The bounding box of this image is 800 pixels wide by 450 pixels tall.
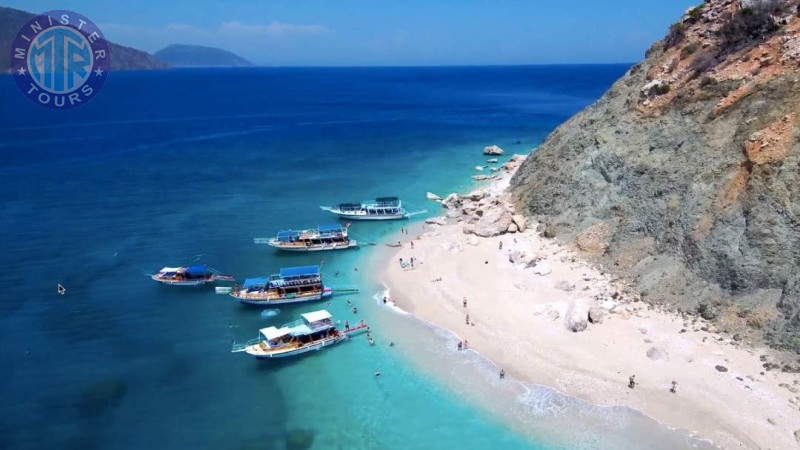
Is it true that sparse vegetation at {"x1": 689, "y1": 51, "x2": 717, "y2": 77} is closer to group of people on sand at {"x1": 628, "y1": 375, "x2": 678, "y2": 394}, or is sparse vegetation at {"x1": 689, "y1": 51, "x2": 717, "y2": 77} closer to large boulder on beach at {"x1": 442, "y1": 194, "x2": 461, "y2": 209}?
group of people on sand at {"x1": 628, "y1": 375, "x2": 678, "y2": 394}

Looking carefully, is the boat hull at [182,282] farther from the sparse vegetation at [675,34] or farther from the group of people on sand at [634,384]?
the sparse vegetation at [675,34]

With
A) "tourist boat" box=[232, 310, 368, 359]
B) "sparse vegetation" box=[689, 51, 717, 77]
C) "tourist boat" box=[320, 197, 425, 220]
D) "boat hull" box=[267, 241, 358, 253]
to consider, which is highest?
"sparse vegetation" box=[689, 51, 717, 77]

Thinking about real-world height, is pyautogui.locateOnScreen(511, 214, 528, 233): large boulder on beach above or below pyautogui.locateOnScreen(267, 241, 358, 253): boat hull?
above

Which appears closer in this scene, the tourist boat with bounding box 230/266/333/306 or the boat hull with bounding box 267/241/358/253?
the tourist boat with bounding box 230/266/333/306

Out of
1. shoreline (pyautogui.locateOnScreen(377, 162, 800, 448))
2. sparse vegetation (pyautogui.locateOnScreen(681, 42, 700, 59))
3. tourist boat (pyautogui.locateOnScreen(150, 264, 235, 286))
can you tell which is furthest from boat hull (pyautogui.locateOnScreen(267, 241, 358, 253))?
sparse vegetation (pyautogui.locateOnScreen(681, 42, 700, 59))

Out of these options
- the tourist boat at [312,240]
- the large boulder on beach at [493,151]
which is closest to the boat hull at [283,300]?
the tourist boat at [312,240]

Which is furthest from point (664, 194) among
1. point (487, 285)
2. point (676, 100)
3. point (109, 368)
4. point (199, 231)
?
point (199, 231)

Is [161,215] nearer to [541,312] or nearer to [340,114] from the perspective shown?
[541,312]
